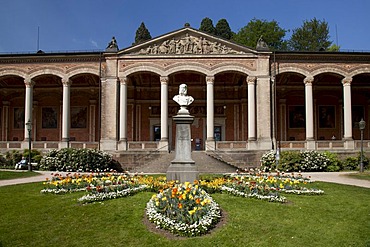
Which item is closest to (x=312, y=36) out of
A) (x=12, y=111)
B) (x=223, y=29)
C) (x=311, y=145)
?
(x=223, y=29)

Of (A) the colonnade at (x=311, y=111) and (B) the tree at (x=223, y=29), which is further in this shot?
(B) the tree at (x=223, y=29)

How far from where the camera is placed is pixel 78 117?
36.3 m

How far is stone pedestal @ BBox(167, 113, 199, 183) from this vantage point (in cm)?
1213

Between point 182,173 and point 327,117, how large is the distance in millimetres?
28197

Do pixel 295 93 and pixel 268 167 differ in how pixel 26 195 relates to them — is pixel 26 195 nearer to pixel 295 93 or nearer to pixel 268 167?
pixel 268 167

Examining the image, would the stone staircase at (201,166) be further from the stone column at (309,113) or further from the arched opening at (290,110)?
the arched opening at (290,110)

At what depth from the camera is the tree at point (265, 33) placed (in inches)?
2066

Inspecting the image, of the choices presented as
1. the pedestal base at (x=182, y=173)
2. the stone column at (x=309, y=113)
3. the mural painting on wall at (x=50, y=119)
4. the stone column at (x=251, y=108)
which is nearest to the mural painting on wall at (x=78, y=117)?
the mural painting on wall at (x=50, y=119)

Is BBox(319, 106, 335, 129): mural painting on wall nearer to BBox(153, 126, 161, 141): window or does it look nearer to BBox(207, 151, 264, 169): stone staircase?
BBox(207, 151, 264, 169): stone staircase

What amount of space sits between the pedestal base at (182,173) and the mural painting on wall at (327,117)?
90.2 feet

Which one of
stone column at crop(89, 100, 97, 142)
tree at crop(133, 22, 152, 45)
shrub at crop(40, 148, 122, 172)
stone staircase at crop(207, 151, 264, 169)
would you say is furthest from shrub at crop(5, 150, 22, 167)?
tree at crop(133, 22, 152, 45)

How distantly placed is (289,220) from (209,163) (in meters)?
15.7

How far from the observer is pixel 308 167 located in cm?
2462

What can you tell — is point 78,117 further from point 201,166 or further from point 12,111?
point 201,166
